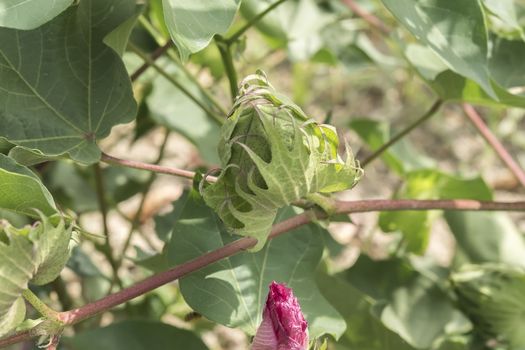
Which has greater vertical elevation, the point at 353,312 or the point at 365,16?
the point at 365,16

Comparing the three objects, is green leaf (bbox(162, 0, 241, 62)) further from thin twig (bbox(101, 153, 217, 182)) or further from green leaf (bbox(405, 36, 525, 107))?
green leaf (bbox(405, 36, 525, 107))

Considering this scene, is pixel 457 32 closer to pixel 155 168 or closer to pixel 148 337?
pixel 155 168

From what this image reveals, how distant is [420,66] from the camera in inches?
43.1

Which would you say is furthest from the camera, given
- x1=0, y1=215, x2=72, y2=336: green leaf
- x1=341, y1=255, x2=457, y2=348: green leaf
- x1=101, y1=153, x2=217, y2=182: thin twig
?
x1=341, y1=255, x2=457, y2=348: green leaf

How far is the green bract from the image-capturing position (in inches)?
27.5

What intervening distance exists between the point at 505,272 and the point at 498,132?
1260 mm

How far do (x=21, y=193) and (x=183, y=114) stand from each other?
70 centimetres

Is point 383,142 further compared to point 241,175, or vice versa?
point 383,142

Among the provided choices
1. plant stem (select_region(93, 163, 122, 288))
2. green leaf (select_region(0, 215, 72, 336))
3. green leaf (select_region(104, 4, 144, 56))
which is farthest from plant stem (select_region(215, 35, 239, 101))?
green leaf (select_region(0, 215, 72, 336))

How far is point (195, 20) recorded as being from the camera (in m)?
0.76

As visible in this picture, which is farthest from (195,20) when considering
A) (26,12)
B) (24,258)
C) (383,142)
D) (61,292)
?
(383,142)

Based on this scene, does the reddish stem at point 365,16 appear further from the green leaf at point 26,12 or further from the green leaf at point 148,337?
the green leaf at point 26,12

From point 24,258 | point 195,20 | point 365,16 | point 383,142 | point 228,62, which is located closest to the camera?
point 24,258

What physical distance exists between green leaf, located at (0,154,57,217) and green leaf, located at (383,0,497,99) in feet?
1.35
